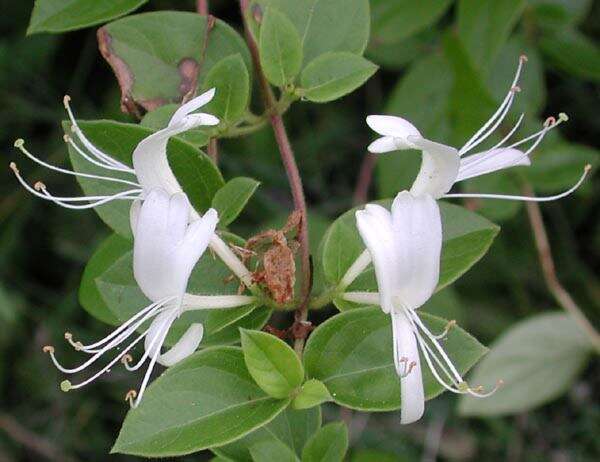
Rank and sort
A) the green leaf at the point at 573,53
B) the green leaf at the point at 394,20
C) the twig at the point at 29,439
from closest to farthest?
the green leaf at the point at 394,20, the green leaf at the point at 573,53, the twig at the point at 29,439

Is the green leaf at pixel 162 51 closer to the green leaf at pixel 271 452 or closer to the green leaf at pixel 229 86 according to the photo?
the green leaf at pixel 229 86

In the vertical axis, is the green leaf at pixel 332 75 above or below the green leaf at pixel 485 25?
above

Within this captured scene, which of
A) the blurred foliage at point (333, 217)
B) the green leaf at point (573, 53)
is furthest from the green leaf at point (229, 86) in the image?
the green leaf at point (573, 53)

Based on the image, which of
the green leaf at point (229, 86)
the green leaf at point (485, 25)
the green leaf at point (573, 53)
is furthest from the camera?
the green leaf at point (573, 53)

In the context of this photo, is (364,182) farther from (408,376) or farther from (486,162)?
(408,376)

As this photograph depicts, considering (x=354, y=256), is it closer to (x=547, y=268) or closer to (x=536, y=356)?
(x=547, y=268)

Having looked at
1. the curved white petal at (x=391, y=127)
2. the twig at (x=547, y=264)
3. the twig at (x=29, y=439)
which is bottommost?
the twig at (x=29, y=439)

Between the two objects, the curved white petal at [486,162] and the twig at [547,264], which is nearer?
the curved white petal at [486,162]
